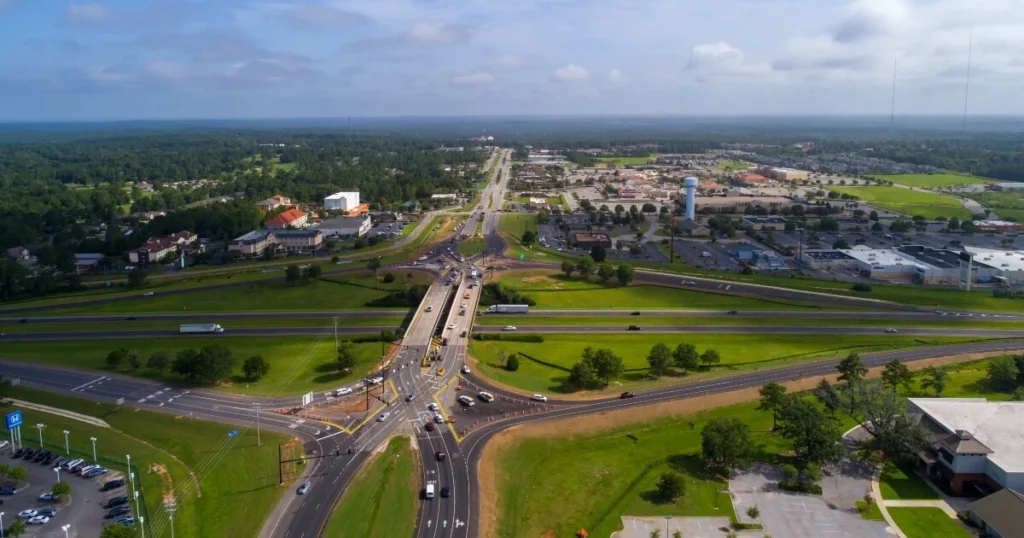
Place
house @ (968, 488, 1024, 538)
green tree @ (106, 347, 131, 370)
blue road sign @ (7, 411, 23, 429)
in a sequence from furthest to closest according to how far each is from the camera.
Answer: green tree @ (106, 347, 131, 370) < blue road sign @ (7, 411, 23, 429) < house @ (968, 488, 1024, 538)

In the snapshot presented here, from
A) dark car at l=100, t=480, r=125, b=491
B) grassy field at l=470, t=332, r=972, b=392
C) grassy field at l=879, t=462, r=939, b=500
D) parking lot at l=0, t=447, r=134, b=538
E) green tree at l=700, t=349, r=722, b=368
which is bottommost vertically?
grassy field at l=879, t=462, r=939, b=500

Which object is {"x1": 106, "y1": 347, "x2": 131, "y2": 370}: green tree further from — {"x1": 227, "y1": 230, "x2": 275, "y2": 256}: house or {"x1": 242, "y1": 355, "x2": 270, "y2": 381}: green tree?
{"x1": 227, "y1": 230, "x2": 275, "y2": 256}: house

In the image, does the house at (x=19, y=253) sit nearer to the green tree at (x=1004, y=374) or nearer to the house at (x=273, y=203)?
A: the house at (x=273, y=203)

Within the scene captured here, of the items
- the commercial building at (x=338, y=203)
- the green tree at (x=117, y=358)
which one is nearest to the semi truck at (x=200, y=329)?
the green tree at (x=117, y=358)

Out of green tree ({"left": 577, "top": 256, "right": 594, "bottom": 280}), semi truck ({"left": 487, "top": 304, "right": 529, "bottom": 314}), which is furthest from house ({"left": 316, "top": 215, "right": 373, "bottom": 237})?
semi truck ({"left": 487, "top": 304, "right": 529, "bottom": 314})

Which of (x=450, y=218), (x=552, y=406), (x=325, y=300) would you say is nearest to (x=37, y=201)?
(x=450, y=218)

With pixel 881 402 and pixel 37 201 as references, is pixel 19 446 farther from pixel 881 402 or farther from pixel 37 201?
pixel 37 201

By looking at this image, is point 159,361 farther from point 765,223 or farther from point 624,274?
point 765,223
